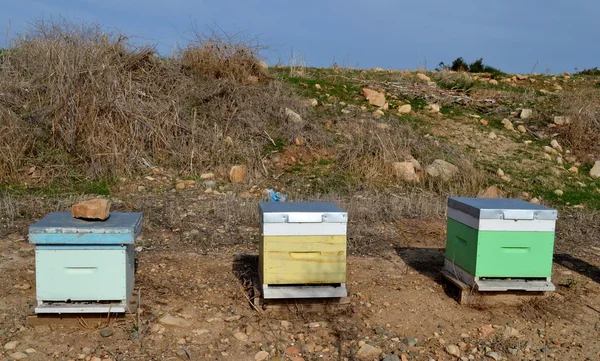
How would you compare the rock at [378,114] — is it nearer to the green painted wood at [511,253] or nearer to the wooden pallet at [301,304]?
the green painted wood at [511,253]

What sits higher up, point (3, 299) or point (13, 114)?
point (13, 114)

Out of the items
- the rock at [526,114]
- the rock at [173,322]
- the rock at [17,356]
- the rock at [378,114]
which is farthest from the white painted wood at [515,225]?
the rock at [526,114]

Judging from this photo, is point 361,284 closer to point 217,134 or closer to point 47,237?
point 47,237

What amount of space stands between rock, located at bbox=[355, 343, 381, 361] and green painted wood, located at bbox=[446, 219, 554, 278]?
3.54 ft

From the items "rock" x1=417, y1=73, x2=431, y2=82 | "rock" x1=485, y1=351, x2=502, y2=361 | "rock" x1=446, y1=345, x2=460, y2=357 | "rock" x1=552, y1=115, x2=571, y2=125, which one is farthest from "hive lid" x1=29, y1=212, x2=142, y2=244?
"rock" x1=417, y1=73, x2=431, y2=82

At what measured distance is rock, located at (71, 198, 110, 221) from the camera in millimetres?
3711

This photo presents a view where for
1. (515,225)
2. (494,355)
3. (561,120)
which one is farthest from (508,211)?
(561,120)

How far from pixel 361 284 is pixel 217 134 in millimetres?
5155

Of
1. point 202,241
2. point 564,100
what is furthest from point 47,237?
point 564,100

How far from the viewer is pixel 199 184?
8.23 m

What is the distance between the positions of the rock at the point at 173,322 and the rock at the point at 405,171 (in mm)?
5578

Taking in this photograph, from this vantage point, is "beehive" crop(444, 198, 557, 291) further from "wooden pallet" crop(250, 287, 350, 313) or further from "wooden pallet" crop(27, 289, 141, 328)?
"wooden pallet" crop(27, 289, 141, 328)

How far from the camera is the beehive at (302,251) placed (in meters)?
3.99

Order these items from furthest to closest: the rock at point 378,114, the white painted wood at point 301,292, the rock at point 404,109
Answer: the rock at point 404,109
the rock at point 378,114
the white painted wood at point 301,292
